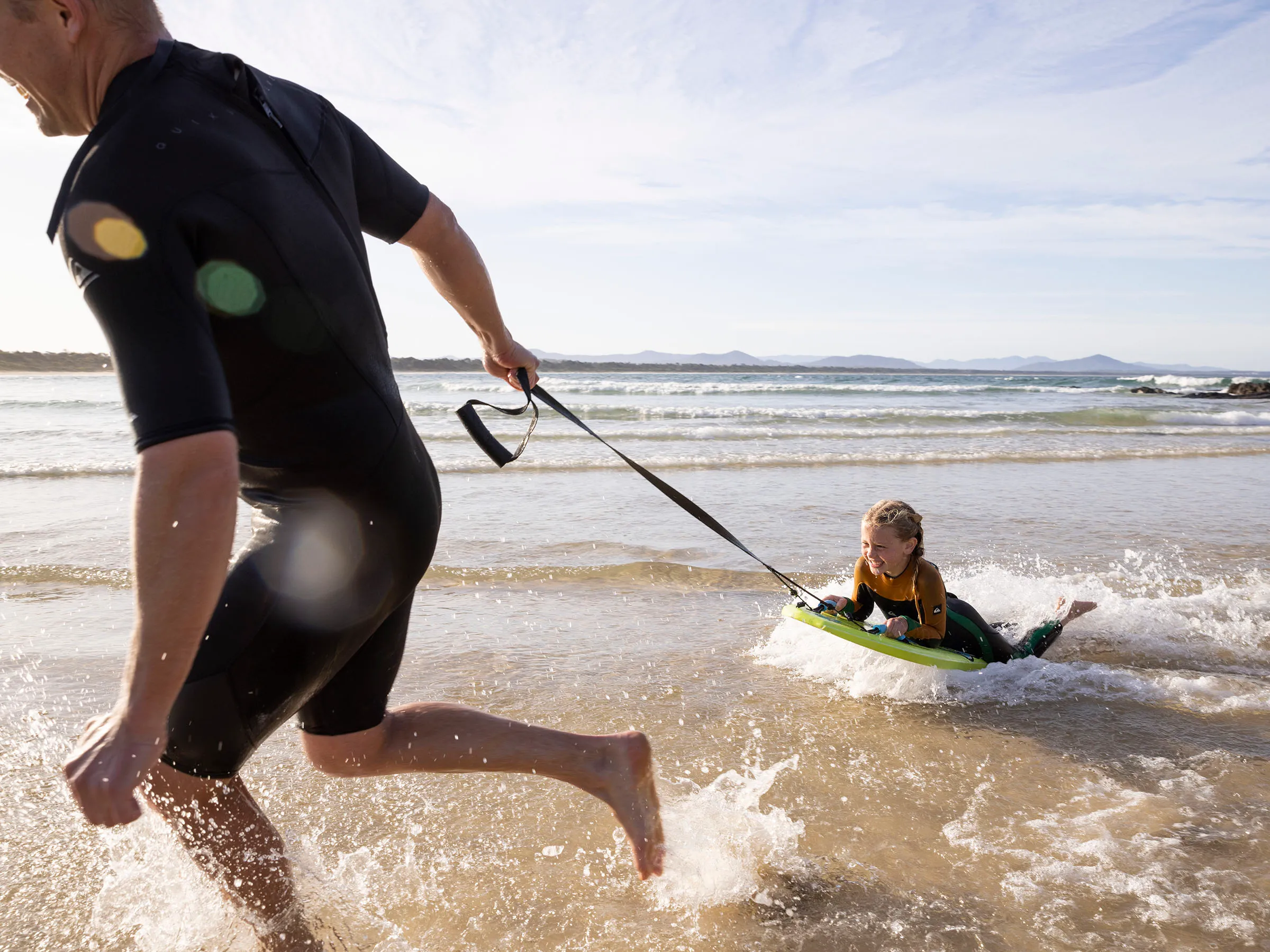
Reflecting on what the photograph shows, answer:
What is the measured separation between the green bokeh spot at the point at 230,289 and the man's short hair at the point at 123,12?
400 mm

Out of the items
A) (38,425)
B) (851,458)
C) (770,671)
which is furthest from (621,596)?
(38,425)

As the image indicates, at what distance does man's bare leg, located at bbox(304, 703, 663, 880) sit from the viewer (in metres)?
2.12

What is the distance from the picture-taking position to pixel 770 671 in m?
4.46

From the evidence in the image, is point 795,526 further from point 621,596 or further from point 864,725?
point 864,725

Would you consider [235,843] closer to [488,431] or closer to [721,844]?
[488,431]

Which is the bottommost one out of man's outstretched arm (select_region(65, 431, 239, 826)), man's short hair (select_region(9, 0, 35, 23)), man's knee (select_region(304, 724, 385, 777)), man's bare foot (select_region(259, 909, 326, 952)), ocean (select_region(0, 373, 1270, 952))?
ocean (select_region(0, 373, 1270, 952))

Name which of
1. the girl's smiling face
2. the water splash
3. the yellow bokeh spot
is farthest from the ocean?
the yellow bokeh spot

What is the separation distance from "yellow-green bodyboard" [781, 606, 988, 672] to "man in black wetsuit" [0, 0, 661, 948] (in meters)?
2.24

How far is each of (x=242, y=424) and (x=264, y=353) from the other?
13 cm

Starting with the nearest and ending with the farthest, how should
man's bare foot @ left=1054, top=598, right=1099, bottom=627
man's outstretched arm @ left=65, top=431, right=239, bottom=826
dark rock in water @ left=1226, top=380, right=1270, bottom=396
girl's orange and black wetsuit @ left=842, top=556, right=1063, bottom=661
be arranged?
man's outstretched arm @ left=65, top=431, right=239, bottom=826 → girl's orange and black wetsuit @ left=842, top=556, right=1063, bottom=661 → man's bare foot @ left=1054, top=598, right=1099, bottom=627 → dark rock in water @ left=1226, top=380, right=1270, bottom=396

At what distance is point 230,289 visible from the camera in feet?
4.64

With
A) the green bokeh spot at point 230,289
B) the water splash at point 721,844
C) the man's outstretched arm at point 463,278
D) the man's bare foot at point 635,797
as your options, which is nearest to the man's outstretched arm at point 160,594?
the green bokeh spot at point 230,289

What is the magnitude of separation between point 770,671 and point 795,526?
357 cm

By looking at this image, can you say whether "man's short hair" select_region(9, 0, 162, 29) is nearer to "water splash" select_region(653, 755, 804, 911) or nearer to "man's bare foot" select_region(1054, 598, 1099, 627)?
"water splash" select_region(653, 755, 804, 911)
